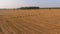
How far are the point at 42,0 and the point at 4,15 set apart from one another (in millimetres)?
465

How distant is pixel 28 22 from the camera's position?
0.43 metres

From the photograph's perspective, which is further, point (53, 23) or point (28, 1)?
point (28, 1)

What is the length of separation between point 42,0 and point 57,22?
16.5 inches

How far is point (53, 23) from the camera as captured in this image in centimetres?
44

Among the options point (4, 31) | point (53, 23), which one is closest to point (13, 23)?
point (4, 31)

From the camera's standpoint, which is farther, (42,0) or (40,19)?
(42,0)

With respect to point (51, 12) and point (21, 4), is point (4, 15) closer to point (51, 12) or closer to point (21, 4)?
point (51, 12)

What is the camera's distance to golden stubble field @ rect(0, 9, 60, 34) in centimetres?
43

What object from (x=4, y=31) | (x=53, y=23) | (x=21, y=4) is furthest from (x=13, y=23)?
(x=21, y=4)

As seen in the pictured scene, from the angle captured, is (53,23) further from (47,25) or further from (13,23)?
(13,23)

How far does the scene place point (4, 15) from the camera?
0.43 metres

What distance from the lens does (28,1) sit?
0.82 m

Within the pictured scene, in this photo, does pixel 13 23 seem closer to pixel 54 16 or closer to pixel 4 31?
pixel 4 31

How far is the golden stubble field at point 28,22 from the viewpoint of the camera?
428mm
